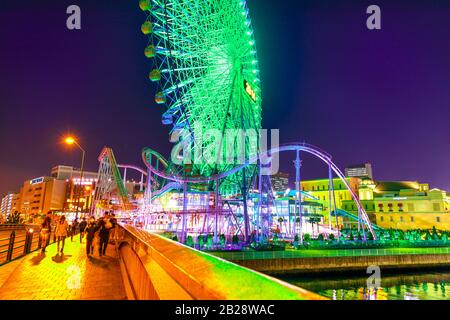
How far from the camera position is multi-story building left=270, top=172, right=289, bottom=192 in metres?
129

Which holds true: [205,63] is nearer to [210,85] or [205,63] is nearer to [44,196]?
[210,85]

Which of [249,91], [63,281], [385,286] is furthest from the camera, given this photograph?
[249,91]

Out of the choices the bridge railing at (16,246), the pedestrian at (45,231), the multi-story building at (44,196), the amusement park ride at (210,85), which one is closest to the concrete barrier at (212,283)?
the bridge railing at (16,246)

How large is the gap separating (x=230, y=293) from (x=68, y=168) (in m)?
162

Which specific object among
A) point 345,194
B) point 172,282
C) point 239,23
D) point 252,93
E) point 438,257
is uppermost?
point 239,23

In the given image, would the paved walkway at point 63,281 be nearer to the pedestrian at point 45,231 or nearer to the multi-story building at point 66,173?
the pedestrian at point 45,231

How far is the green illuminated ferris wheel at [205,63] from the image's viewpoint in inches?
1217

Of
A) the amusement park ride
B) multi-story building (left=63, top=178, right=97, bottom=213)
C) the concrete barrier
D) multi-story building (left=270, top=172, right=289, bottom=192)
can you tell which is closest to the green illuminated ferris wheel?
the amusement park ride

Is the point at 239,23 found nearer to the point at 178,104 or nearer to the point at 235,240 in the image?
the point at 178,104

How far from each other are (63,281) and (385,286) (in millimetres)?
25139

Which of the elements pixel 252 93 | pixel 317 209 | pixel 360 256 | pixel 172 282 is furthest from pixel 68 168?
pixel 172 282

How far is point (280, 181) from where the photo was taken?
13225cm

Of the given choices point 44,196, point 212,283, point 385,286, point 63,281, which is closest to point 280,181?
point 44,196

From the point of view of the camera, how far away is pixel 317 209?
228 ft
